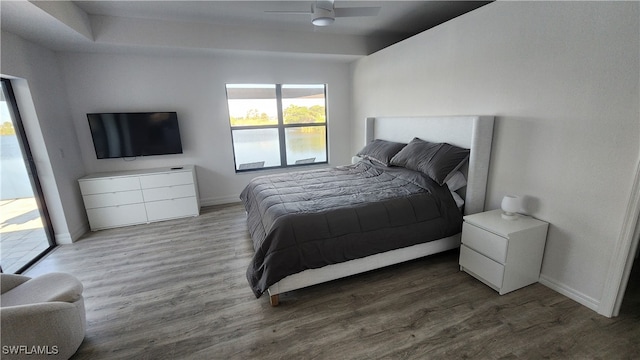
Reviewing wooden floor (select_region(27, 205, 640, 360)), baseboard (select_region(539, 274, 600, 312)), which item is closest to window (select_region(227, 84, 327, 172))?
wooden floor (select_region(27, 205, 640, 360))

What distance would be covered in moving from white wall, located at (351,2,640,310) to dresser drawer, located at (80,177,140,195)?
4311 mm

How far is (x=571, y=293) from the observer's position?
2.02 metres

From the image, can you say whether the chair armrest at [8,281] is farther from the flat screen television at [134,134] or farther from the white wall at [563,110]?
the white wall at [563,110]

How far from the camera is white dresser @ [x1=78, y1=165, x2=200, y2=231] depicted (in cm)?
353

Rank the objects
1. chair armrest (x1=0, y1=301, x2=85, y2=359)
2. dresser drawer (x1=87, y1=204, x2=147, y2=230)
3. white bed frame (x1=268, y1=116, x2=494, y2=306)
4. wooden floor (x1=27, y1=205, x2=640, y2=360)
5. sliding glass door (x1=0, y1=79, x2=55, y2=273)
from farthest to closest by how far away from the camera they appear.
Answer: dresser drawer (x1=87, y1=204, x2=147, y2=230) → sliding glass door (x1=0, y1=79, x2=55, y2=273) → white bed frame (x1=268, y1=116, x2=494, y2=306) → wooden floor (x1=27, y1=205, x2=640, y2=360) → chair armrest (x1=0, y1=301, x2=85, y2=359)

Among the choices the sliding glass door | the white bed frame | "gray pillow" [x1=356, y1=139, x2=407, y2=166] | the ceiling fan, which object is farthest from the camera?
"gray pillow" [x1=356, y1=139, x2=407, y2=166]

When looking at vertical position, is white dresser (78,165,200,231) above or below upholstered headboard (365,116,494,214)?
below

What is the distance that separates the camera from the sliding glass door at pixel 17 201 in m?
2.67

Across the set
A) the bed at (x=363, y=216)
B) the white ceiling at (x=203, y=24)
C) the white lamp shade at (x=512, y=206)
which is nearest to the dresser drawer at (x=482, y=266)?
the bed at (x=363, y=216)

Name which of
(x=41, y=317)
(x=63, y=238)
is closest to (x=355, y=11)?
(x=41, y=317)

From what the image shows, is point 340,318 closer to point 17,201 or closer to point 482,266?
point 482,266

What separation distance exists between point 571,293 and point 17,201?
17.5ft

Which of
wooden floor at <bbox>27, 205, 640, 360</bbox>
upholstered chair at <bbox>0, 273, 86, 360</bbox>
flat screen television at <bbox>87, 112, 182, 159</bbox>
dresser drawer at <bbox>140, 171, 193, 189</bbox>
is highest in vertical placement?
flat screen television at <bbox>87, 112, 182, 159</bbox>

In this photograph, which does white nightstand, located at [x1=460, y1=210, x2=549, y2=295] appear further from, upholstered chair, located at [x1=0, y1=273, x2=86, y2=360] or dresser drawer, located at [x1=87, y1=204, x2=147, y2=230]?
dresser drawer, located at [x1=87, y1=204, x2=147, y2=230]
